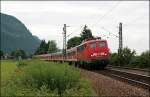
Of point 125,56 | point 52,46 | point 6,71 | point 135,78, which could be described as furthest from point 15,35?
point 135,78

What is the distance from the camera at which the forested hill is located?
14750 centimetres

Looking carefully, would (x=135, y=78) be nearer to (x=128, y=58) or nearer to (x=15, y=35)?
(x=128, y=58)

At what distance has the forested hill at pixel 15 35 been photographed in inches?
5807

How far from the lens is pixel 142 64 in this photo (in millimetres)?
41812

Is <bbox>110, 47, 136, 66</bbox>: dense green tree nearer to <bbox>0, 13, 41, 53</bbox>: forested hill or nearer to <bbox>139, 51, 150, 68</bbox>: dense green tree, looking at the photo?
<bbox>139, 51, 150, 68</bbox>: dense green tree

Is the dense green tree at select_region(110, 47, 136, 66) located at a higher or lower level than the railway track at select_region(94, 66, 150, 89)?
higher

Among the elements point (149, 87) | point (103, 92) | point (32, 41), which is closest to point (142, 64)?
point (149, 87)

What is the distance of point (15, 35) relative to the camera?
6196 inches

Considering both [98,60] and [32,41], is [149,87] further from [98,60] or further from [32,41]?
[32,41]

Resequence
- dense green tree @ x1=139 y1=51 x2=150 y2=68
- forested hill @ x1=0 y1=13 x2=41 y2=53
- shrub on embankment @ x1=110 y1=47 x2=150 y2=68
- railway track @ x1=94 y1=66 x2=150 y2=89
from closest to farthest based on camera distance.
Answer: railway track @ x1=94 y1=66 x2=150 y2=89 < dense green tree @ x1=139 y1=51 x2=150 y2=68 < shrub on embankment @ x1=110 y1=47 x2=150 y2=68 < forested hill @ x1=0 y1=13 x2=41 y2=53

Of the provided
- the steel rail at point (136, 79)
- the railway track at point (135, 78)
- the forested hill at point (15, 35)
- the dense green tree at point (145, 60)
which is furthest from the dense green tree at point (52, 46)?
the steel rail at point (136, 79)

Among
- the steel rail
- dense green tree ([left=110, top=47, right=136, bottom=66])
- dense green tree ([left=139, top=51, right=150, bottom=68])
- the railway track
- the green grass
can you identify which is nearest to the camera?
the steel rail

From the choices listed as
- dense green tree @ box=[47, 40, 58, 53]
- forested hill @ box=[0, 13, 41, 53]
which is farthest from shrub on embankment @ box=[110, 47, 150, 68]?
forested hill @ box=[0, 13, 41, 53]

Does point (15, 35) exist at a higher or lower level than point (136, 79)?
higher
